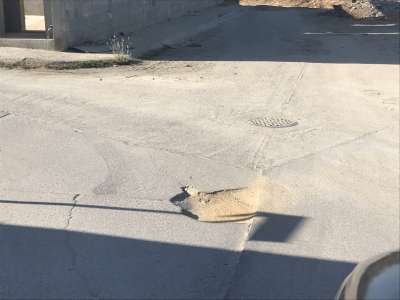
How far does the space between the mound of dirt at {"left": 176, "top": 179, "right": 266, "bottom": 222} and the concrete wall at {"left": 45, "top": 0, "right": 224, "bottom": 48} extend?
10.7 meters

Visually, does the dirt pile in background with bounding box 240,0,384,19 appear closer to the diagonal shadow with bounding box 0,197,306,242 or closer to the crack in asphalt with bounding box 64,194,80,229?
the diagonal shadow with bounding box 0,197,306,242

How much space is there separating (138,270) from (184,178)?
2.44m

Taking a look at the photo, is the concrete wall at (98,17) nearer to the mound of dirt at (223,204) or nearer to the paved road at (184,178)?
the paved road at (184,178)

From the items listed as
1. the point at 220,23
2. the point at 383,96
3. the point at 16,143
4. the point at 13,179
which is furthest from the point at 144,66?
the point at 220,23

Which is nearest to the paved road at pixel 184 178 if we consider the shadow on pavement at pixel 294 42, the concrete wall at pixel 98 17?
the concrete wall at pixel 98 17

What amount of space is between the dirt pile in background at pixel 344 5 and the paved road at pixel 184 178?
20.6m

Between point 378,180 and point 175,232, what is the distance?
315 centimetres

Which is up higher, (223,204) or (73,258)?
(73,258)

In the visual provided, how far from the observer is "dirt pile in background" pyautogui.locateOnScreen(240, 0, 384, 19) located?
3412cm

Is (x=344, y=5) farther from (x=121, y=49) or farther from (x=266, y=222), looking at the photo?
(x=266, y=222)

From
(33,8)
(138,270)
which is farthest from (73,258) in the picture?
(33,8)

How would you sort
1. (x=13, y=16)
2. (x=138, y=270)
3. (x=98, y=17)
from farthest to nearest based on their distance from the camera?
(x=13, y=16)
(x=98, y=17)
(x=138, y=270)

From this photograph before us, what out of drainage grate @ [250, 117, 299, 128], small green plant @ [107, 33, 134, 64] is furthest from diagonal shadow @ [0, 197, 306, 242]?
small green plant @ [107, 33, 134, 64]

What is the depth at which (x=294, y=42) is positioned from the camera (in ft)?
71.5
